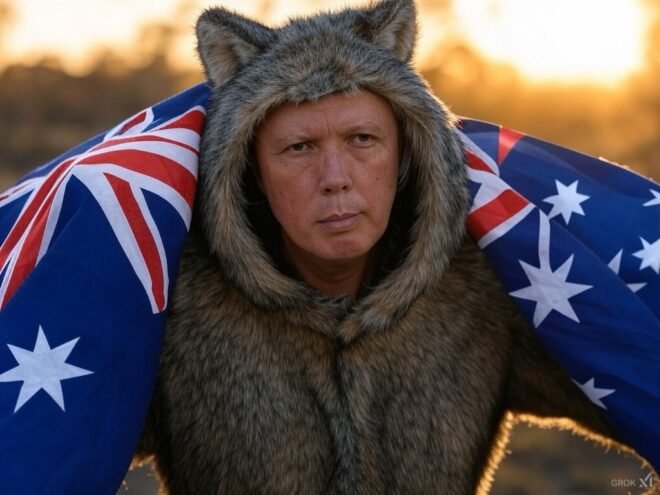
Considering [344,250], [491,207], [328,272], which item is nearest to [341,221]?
[344,250]

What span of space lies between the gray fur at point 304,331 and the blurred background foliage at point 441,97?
8.22m

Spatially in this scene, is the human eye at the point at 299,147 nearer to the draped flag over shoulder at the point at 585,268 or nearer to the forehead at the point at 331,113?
the forehead at the point at 331,113

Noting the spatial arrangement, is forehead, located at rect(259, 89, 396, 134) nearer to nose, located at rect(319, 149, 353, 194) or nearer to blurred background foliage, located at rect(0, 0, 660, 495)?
nose, located at rect(319, 149, 353, 194)

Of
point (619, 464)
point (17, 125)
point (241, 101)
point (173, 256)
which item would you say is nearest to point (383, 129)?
point (241, 101)

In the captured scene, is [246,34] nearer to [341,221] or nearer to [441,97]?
[341,221]

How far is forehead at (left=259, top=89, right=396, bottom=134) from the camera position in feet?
12.0

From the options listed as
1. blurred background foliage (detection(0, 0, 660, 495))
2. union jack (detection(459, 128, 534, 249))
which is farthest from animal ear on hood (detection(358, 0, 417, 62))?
blurred background foliage (detection(0, 0, 660, 495))

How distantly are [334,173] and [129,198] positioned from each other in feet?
1.81

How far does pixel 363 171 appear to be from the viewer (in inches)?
146

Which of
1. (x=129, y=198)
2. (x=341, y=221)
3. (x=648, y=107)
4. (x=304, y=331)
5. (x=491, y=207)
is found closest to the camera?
(x=129, y=198)

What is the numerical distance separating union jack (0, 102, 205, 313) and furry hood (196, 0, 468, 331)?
0.09 meters

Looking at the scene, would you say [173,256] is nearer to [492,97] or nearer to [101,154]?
[101,154]

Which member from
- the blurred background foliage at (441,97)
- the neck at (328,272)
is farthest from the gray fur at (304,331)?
the blurred background foliage at (441,97)

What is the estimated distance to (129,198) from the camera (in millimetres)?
3586
